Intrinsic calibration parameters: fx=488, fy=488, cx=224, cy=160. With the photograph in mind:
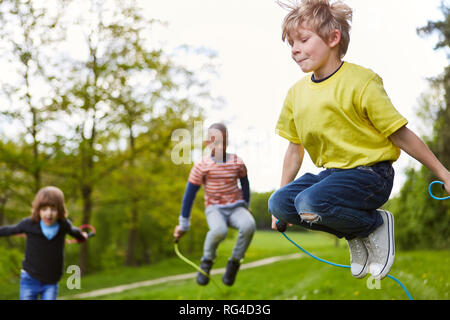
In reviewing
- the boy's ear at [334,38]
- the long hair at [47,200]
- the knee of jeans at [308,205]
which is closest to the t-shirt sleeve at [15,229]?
the long hair at [47,200]

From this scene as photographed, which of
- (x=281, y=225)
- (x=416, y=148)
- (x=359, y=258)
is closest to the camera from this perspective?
(x=416, y=148)

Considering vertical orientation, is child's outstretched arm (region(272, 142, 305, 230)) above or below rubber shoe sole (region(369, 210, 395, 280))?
above

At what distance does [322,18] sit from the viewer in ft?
8.98

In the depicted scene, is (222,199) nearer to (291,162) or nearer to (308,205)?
(291,162)

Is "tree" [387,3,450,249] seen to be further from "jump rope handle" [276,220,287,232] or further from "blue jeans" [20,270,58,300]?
"jump rope handle" [276,220,287,232]

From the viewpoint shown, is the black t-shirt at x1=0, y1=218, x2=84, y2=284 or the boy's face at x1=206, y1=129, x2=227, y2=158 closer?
the boy's face at x1=206, y1=129, x2=227, y2=158

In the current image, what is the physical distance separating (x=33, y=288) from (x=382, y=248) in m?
3.93

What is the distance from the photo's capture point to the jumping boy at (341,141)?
2.59 m

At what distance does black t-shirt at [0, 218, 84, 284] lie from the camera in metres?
5.26

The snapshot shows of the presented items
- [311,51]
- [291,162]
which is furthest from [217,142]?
[311,51]

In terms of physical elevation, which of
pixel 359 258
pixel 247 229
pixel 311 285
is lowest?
pixel 311 285

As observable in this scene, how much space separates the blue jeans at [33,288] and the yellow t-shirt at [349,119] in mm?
3743

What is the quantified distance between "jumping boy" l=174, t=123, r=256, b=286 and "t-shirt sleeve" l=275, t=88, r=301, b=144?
168 cm

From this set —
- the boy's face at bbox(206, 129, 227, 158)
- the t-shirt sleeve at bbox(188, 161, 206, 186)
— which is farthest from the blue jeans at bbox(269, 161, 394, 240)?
the t-shirt sleeve at bbox(188, 161, 206, 186)
